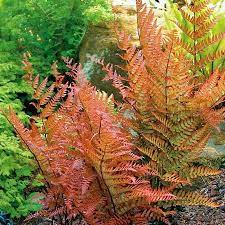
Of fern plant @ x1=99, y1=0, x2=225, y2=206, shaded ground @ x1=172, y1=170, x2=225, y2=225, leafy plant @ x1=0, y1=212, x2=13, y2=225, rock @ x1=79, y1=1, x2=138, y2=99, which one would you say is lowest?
leafy plant @ x1=0, y1=212, x2=13, y2=225

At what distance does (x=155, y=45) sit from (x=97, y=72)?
6.22 ft

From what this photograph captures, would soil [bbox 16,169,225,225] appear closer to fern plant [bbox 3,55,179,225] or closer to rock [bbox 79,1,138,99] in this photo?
fern plant [bbox 3,55,179,225]

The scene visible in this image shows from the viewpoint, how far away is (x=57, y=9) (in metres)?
5.39

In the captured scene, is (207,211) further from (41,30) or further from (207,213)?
(41,30)

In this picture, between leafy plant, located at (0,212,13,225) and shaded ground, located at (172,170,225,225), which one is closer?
shaded ground, located at (172,170,225,225)

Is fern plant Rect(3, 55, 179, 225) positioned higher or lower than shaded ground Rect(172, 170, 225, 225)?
higher

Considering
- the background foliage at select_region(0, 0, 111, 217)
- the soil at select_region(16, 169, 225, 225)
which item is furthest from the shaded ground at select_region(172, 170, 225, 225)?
the background foliage at select_region(0, 0, 111, 217)

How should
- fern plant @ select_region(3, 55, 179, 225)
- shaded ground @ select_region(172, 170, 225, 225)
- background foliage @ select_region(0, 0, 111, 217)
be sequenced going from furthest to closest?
background foliage @ select_region(0, 0, 111, 217) < shaded ground @ select_region(172, 170, 225, 225) < fern plant @ select_region(3, 55, 179, 225)

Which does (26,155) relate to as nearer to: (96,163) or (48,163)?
(48,163)

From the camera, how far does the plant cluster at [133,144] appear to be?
304cm

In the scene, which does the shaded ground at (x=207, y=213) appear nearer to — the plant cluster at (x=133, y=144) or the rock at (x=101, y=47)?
the plant cluster at (x=133, y=144)

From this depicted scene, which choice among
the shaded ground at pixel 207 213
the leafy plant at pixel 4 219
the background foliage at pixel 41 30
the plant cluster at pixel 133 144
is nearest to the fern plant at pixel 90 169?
the plant cluster at pixel 133 144

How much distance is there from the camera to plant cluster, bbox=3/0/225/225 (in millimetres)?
3037

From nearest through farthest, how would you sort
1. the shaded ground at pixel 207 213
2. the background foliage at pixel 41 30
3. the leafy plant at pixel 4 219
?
1. the shaded ground at pixel 207 213
2. the leafy plant at pixel 4 219
3. the background foliage at pixel 41 30
